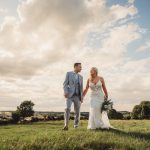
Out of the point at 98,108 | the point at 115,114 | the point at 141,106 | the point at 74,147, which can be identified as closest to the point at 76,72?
the point at 98,108

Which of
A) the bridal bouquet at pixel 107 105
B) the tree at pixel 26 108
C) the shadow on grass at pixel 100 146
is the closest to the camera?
the shadow on grass at pixel 100 146

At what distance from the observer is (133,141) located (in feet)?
38.4

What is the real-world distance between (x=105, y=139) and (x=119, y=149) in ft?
3.96

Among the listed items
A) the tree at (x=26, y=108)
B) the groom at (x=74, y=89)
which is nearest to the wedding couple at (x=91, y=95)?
the groom at (x=74, y=89)

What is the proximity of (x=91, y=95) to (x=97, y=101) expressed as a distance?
457 mm

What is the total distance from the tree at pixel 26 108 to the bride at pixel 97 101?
299 ft

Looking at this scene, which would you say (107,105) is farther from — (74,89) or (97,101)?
(74,89)

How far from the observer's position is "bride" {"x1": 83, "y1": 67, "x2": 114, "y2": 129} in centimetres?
1568

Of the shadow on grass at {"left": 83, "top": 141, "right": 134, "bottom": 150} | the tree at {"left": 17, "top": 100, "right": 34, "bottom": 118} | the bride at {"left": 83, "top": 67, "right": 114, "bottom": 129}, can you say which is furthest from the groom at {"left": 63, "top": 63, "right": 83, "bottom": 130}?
the tree at {"left": 17, "top": 100, "right": 34, "bottom": 118}

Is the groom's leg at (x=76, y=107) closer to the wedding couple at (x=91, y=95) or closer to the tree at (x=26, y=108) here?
the wedding couple at (x=91, y=95)

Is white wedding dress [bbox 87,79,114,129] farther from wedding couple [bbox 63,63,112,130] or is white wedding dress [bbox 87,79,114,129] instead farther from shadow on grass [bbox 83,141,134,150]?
shadow on grass [bbox 83,141,134,150]

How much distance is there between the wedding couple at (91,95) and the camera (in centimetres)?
1572

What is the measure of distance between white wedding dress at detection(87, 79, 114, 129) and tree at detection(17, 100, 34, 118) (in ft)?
299

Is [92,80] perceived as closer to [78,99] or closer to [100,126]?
[78,99]
